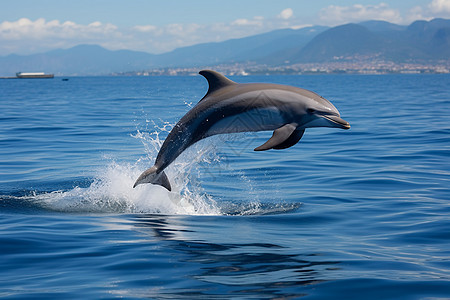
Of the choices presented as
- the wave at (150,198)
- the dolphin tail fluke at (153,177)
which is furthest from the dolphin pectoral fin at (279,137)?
the wave at (150,198)

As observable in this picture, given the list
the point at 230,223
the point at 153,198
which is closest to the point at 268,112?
the point at 230,223

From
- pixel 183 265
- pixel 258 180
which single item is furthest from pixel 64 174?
pixel 183 265

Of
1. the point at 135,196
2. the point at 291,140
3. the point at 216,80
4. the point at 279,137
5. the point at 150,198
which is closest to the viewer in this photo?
the point at 279,137

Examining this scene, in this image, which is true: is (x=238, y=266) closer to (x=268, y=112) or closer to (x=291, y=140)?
(x=291, y=140)

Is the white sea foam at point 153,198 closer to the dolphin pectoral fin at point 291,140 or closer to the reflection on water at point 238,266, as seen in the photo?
the reflection on water at point 238,266

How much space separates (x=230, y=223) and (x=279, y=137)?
1.83 meters

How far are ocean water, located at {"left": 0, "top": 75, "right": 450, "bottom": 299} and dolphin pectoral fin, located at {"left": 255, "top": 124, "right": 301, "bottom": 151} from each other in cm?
123

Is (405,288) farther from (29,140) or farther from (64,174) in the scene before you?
(29,140)

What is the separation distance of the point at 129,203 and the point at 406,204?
4724mm

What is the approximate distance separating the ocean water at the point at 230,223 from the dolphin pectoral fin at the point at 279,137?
123 cm

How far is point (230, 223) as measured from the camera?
8.44m

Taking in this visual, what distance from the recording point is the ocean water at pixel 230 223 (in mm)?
5589

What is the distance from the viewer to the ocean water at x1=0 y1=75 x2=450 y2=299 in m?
5.59

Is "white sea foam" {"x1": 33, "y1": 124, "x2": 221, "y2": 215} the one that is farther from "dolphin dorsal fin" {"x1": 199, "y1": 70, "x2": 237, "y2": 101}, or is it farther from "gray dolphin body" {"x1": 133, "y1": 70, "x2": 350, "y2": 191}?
"dolphin dorsal fin" {"x1": 199, "y1": 70, "x2": 237, "y2": 101}
